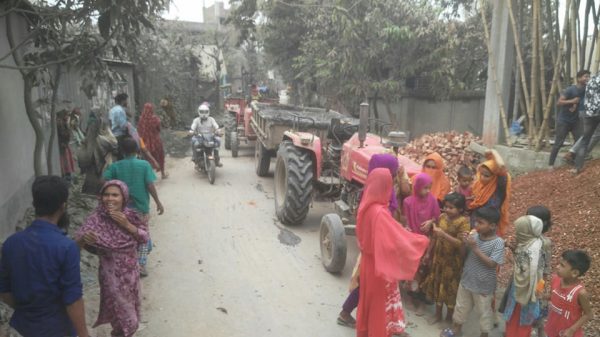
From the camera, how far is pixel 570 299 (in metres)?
2.84

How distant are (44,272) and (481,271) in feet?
9.66

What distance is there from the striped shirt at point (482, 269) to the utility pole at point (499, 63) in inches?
216

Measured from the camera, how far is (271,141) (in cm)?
784

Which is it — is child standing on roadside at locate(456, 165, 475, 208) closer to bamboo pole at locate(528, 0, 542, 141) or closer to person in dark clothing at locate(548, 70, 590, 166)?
person in dark clothing at locate(548, 70, 590, 166)

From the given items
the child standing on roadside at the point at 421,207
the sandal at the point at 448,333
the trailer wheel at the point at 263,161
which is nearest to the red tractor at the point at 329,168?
the child standing on roadside at the point at 421,207

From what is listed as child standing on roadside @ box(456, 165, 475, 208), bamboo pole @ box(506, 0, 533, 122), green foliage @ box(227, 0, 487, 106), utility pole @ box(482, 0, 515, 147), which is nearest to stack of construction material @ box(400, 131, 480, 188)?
utility pole @ box(482, 0, 515, 147)

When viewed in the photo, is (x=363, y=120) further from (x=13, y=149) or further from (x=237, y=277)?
(x=13, y=149)

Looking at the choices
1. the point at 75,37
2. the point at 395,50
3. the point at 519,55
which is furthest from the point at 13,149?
the point at 395,50

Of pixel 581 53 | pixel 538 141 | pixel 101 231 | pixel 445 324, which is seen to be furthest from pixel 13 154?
Result: pixel 581 53

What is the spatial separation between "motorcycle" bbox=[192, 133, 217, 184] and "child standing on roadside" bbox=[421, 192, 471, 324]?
578cm

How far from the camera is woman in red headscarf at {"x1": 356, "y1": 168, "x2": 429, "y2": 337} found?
2.96 m

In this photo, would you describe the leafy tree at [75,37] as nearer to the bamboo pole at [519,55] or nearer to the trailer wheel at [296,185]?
the trailer wheel at [296,185]

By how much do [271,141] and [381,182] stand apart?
496 centimetres

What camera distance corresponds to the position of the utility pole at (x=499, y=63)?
8016mm
